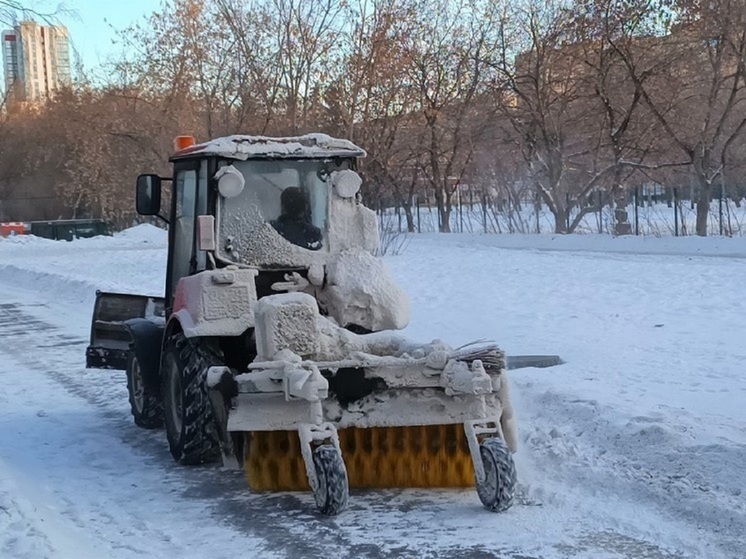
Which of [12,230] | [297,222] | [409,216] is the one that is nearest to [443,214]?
[409,216]

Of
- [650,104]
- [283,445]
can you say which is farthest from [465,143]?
[283,445]

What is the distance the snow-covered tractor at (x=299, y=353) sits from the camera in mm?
5730

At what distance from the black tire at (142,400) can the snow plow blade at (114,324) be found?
0.40 meters

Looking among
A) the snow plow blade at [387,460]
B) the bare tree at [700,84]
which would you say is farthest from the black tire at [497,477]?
the bare tree at [700,84]

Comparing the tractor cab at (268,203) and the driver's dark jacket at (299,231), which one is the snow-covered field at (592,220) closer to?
the tractor cab at (268,203)

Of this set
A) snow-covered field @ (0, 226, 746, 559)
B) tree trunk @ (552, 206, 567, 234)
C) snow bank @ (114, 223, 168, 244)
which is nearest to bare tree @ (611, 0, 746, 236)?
tree trunk @ (552, 206, 567, 234)

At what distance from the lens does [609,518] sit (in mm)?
5574

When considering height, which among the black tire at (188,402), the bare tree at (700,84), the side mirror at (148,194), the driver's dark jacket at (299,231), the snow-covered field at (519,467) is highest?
the bare tree at (700,84)

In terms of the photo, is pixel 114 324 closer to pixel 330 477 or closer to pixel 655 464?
pixel 330 477

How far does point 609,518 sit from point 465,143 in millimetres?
33897

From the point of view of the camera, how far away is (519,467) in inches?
257

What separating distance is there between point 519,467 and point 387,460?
0.95 metres

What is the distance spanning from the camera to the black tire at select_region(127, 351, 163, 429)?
7945mm

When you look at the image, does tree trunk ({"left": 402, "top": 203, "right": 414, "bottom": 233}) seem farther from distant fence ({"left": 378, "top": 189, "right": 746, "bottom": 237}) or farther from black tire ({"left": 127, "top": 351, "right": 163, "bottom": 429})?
black tire ({"left": 127, "top": 351, "right": 163, "bottom": 429})
